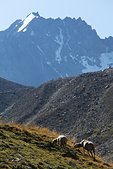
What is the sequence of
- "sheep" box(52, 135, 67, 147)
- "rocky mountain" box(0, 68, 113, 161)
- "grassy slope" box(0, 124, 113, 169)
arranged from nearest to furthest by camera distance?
1. "grassy slope" box(0, 124, 113, 169)
2. "sheep" box(52, 135, 67, 147)
3. "rocky mountain" box(0, 68, 113, 161)

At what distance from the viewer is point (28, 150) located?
2238cm

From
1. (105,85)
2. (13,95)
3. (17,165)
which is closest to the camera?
(17,165)

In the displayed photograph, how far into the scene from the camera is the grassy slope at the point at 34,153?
19.8 m

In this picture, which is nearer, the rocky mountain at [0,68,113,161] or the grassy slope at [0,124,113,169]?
the grassy slope at [0,124,113,169]

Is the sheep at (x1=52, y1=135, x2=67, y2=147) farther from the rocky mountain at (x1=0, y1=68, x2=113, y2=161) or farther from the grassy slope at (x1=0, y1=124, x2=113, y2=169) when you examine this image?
the rocky mountain at (x1=0, y1=68, x2=113, y2=161)

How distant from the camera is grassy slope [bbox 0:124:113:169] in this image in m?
19.8

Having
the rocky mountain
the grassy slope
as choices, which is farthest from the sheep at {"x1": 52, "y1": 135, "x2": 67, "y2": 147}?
the rocky mountain

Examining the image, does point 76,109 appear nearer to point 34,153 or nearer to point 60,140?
point 60,140

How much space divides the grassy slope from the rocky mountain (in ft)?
160

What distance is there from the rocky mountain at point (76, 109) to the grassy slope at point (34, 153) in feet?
160

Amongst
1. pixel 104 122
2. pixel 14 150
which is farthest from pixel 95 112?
pixel 14 150

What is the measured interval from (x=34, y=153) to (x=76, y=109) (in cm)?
10197

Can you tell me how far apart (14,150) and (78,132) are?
272 feet

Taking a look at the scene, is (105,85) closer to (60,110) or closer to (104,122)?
(60,110)
